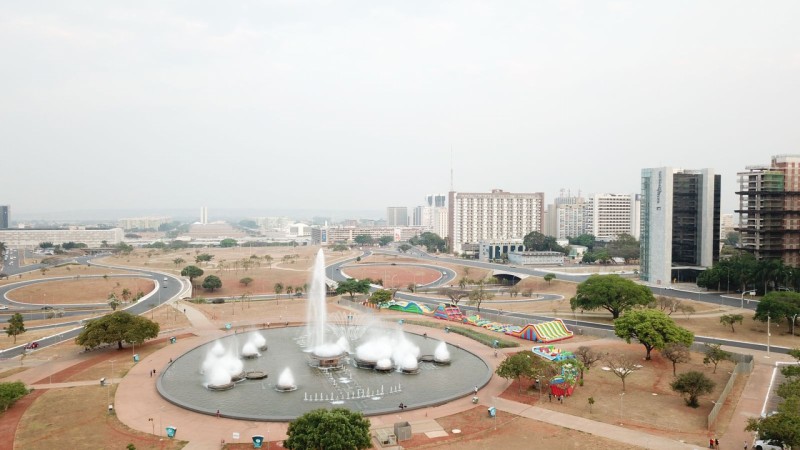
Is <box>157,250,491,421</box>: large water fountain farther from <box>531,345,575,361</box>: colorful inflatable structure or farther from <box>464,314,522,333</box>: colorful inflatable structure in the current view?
<box>464,314,522,333</box>: colorful inflatable structure

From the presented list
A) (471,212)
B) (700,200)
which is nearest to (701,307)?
(700,200)

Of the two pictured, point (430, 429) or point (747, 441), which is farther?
point (430, 429)

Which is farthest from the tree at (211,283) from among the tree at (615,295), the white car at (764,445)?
the white car at (764,445)

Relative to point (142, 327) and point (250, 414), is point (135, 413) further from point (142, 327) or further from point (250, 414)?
point (142, 327)

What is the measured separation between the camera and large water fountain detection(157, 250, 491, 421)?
38.4 metres

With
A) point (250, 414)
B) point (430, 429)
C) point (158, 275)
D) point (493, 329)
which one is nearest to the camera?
point (430, 429)

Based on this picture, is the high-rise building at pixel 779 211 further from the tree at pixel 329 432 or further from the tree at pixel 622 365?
the tree at pixel 329 432

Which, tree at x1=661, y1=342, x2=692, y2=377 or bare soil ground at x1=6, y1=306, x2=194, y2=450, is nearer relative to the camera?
bare soil ground at x1=6, y1=306, x2=194, y2=450

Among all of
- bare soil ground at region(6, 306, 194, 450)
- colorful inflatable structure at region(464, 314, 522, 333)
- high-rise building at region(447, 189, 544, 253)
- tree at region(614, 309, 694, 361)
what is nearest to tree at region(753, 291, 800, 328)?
tree at region(614, 309, 694, 361)

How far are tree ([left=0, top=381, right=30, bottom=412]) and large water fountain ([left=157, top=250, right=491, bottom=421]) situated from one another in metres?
8.86

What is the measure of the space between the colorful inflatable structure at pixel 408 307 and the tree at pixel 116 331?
33863 mm

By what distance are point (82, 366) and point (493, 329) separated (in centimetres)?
4213

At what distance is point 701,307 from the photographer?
7581 cm

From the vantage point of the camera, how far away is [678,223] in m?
98.9
